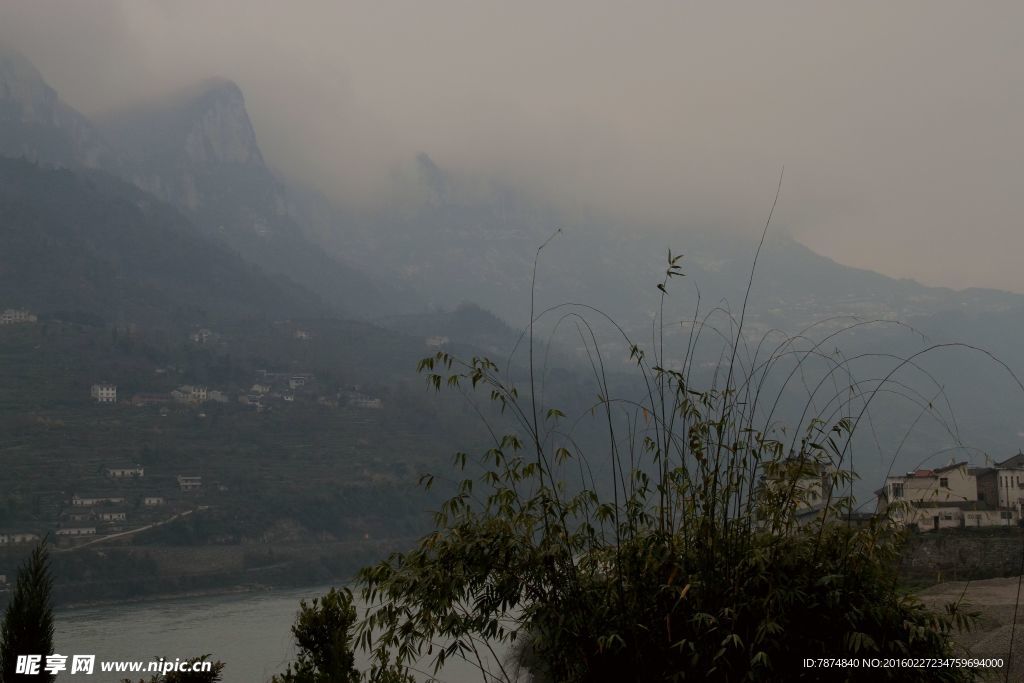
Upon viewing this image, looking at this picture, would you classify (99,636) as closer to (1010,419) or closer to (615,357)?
(1010,419)

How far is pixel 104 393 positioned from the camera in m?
68.5

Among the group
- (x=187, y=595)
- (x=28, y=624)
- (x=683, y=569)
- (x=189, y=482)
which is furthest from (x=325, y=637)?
(x=189, y=482)

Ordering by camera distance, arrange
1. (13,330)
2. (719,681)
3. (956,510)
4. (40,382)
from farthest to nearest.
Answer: (13,330), (40,382), (956,510), (719,681)

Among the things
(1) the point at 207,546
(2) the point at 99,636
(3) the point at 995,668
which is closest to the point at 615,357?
(1) the point at 207,546

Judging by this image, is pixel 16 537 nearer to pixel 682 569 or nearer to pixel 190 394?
pixel 190 394

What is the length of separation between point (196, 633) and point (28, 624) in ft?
94.6

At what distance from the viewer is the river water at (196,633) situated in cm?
2328

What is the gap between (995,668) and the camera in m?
4.23

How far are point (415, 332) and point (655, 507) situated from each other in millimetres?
110963

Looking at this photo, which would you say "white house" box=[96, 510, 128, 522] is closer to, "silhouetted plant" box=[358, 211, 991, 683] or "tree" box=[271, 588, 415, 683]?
"tree" box=[271, 588, 415, 683]

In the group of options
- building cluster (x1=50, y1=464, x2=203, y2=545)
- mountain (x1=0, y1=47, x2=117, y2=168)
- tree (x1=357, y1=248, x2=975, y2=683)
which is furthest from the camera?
mountain (x1=0, y1=47, x2=117, y2=168)

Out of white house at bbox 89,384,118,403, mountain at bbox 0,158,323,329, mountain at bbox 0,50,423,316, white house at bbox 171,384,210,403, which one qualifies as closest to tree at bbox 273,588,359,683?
white house at bbox 89,384,118,403

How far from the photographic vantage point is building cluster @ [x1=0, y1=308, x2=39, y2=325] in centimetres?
7469

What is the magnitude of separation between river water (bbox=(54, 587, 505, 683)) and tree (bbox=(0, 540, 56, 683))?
14.6m
